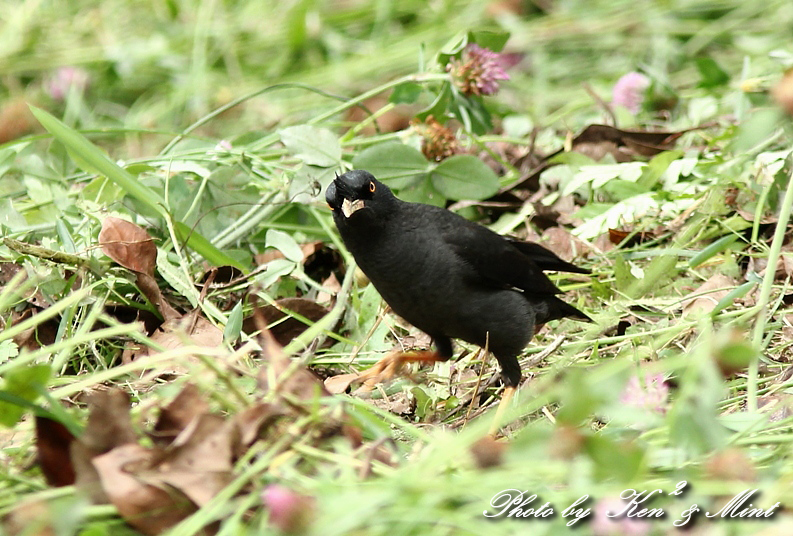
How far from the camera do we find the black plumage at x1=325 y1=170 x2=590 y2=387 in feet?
11.5

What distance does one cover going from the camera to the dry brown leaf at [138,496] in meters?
1.97

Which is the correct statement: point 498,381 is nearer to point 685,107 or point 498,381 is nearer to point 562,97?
point 685,107

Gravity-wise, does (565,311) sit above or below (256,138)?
below

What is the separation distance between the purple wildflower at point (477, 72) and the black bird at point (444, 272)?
1038 mm

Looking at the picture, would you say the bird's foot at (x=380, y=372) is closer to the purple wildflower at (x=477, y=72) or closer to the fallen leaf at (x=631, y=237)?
the fallen leaf at (x=631, y=237)

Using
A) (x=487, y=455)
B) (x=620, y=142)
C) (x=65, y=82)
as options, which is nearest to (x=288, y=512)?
(x=487, y=455)

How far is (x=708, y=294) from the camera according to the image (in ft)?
12.4

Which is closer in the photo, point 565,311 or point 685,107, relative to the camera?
point 565,311

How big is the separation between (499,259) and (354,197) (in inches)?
27.2

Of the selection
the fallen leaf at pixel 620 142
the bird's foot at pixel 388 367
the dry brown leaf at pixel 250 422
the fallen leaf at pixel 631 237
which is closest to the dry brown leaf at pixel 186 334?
the bird's foot at pixel 388 367

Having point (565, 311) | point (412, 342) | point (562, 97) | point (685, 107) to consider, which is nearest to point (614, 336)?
point (565, 311)

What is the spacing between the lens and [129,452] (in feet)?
6.73

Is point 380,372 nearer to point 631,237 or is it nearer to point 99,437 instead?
point 631,237

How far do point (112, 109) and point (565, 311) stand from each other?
17.0ft
